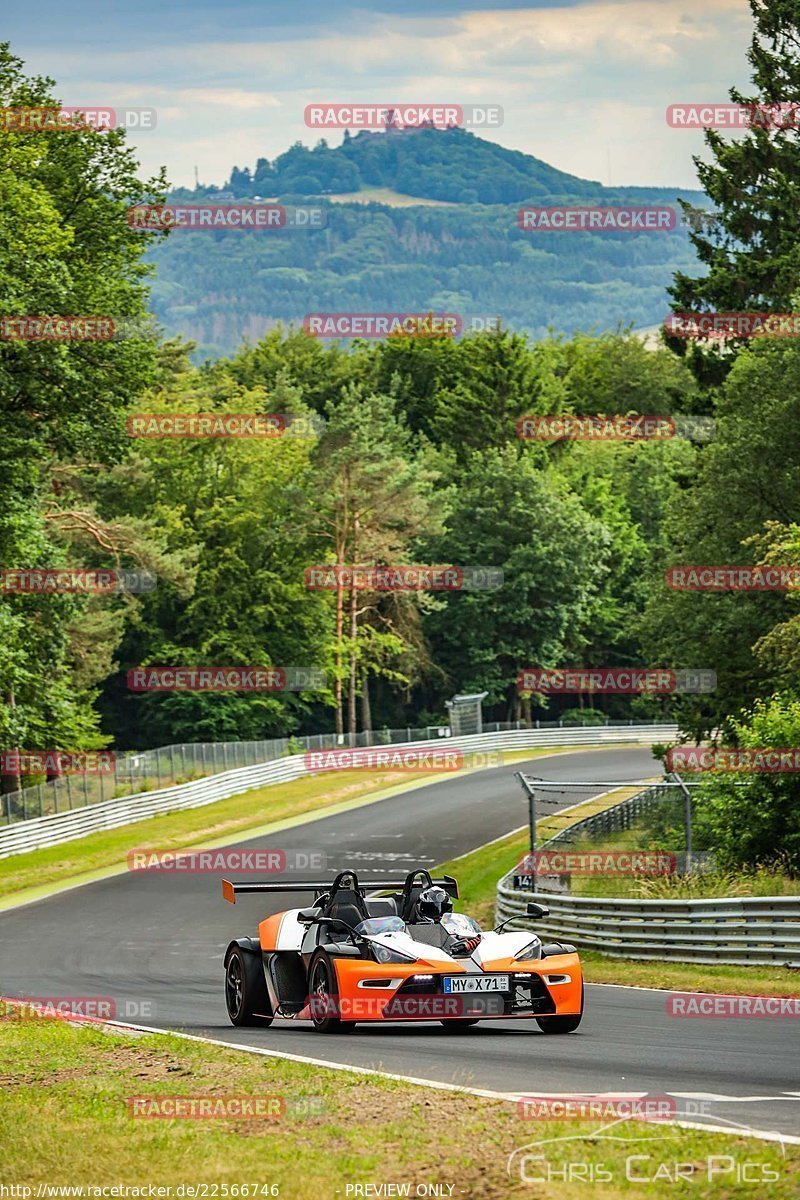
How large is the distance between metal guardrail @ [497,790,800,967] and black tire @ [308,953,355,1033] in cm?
357

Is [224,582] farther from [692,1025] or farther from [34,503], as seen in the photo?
[692,1025]

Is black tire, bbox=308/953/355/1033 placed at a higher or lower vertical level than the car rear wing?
lower

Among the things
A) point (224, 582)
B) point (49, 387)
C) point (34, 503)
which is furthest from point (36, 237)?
point (224, 582)

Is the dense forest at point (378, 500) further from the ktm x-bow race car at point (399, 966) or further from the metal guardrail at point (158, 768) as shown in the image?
the ktm x-bow race car at point (399, 966)

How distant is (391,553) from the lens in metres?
81.4

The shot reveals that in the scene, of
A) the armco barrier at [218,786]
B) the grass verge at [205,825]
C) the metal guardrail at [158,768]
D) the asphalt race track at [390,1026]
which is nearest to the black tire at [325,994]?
the asphalt race track at [390,1026]

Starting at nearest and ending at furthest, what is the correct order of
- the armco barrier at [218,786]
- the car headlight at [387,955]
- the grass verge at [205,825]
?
1. the car headlight at [387,955]
2. the grass verge at [205,825]
3. the armco barrier at [218,786]

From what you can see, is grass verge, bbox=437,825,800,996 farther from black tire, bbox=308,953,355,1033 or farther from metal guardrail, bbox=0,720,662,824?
metal guardrail, bbox=0,720,662,824

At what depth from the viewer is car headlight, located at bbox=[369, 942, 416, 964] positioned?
12.8 metres

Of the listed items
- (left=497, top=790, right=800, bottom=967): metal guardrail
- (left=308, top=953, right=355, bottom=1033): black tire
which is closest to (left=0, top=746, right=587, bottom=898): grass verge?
(left=497, top=790, right=800, bottom=967): metal guardrail

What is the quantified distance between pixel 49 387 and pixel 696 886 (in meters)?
18.7

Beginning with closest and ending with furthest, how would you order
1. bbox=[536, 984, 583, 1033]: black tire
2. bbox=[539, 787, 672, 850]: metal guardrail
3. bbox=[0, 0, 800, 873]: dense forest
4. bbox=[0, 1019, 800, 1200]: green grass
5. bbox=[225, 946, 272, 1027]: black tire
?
bbox=[0, 1019, 800, 1200]: green grass
bbox=[536, 984, 583, 1033]: black tire
bbox=[225, 946, 272, 1027]: black tire
bbox=[539, 787, 672, 850]: metal guardrail
bbox=[0, 0, 800, 873]: dense forest

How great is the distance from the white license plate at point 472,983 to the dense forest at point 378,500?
44.5 ft

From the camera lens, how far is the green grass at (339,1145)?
7477mm
